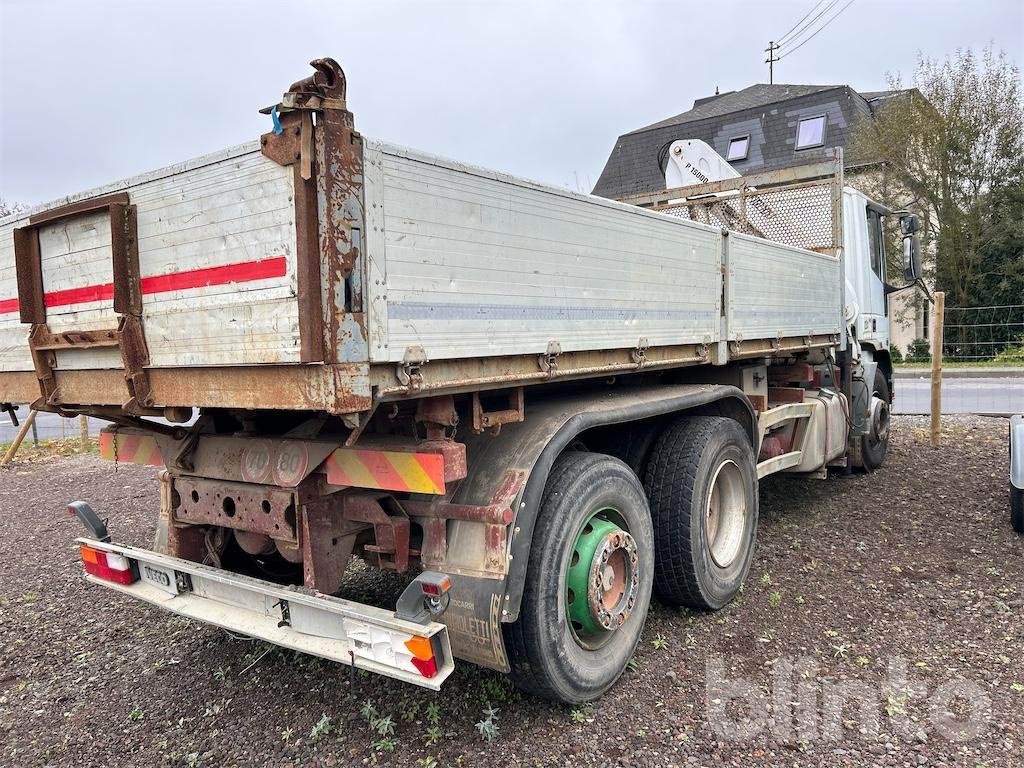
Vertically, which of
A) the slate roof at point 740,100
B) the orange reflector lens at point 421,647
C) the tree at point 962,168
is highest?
the slate roof at point 740,100

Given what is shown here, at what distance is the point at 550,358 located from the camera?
2785 millimetres

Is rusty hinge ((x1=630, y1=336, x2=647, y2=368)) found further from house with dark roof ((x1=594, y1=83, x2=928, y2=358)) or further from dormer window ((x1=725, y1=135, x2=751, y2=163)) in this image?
dormer window ((x1=725, y1=135, x2=751, y2=163))

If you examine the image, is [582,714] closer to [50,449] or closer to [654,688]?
[654,688]

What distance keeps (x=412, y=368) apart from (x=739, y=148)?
25.8 m

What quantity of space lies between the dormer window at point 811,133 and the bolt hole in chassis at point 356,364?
2298 centimetres

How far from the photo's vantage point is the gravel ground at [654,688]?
9.11 ft

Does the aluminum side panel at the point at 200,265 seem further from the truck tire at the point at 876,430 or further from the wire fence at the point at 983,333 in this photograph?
the wire fence at the point at 983,333

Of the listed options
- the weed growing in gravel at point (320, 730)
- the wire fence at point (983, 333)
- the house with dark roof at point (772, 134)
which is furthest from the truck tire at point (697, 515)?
the house with dark roof at point (772, 134)

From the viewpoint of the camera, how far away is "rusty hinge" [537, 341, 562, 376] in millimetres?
2748

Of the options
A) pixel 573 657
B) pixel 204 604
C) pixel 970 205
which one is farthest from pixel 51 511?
pixel 970 205

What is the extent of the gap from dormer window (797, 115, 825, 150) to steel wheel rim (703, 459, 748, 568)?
22841 millimetres

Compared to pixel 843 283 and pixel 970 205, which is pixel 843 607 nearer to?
pixel 843 283

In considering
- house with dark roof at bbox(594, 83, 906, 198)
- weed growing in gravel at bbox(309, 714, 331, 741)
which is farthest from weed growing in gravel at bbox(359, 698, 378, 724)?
house with dark roof at bbox(594, 83, 906, 198)

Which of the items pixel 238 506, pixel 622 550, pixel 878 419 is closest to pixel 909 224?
pixel 878 419
